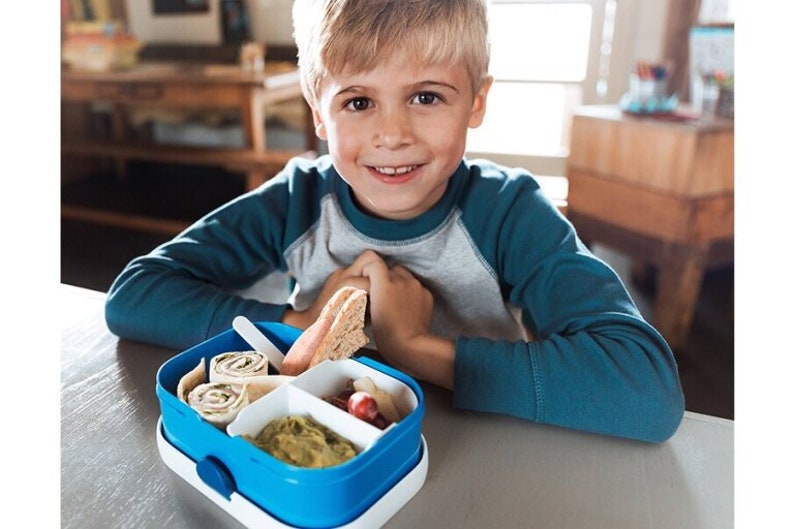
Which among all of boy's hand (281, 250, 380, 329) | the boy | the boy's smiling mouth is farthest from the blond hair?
boy's hand (281, 250, 380, 329)

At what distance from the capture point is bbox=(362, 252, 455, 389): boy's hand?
0.70 meters

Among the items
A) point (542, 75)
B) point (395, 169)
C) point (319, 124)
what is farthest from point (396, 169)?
point (542, 75)

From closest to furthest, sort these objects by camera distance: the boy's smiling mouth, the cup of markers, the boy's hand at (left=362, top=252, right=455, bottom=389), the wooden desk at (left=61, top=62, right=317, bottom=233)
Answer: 1. the boy's hand at (left=362, top=252, right=455, bottom=389)
2. the boy's smiling mouth
3. the cup of markers
4. the wooden desk at (left=61, top=62, right=317, bottom=233)

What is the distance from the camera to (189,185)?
12.7 feet

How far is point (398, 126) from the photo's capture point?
2.48 ft

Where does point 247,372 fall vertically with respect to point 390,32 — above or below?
below

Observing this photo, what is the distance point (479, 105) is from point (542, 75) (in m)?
2.73

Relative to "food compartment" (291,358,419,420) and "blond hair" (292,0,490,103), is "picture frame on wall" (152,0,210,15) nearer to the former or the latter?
"blond hair" (292,0,490,103)

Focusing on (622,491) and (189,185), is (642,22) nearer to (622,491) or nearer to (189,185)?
(189,185)

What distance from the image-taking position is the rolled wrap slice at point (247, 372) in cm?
54

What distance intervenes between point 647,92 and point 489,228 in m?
1.81

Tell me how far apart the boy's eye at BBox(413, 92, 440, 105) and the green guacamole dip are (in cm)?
43

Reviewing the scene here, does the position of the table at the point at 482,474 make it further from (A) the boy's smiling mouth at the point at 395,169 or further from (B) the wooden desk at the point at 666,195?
(B) the wooden desk at the point at 666,195

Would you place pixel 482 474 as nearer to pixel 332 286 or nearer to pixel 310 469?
pixel 310 469
